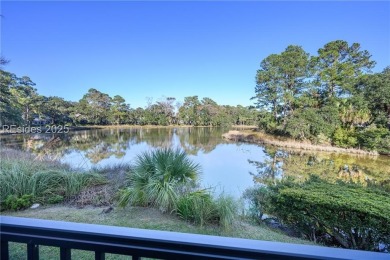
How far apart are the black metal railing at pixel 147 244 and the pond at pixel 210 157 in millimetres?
3184

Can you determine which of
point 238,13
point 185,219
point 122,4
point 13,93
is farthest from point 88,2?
point 13,93

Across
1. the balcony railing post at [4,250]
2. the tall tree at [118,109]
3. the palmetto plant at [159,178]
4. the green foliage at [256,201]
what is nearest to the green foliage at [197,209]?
the palmetto plant at [159,178]

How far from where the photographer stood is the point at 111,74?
842cm

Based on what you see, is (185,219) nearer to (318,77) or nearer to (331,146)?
(318,77)

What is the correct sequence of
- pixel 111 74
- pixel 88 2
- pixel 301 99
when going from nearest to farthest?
pixel 88 2 → pixel 111 74 → pixel 301 99

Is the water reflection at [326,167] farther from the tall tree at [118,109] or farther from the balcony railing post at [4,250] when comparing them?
the tall tree at [118,109]

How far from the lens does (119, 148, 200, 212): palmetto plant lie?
2990mm

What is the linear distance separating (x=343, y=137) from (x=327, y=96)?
1.91 meters

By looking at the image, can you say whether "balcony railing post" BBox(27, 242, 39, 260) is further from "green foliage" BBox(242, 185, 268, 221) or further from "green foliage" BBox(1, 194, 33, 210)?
"green foliage" BBox(242, 185, 268, 221)

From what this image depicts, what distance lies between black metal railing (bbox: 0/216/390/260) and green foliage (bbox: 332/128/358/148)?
10.5 metres

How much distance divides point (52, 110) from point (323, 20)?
35.2ft

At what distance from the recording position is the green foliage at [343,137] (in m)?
9.00

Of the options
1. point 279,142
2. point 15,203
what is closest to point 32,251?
point 15,203

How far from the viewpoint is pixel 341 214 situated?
245cm
